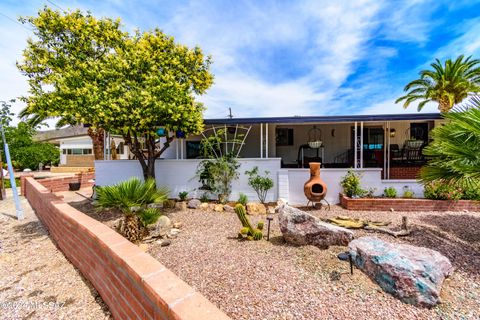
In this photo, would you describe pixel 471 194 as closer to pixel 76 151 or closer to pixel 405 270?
pixel 405 270

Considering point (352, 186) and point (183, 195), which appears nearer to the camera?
point (352, 186)

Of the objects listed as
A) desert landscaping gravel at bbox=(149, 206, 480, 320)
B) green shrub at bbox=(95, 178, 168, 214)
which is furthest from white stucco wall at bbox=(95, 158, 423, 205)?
green shrub at bbox=(95, 178, 168, 214)

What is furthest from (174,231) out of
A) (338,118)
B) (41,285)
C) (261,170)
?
(338,118)

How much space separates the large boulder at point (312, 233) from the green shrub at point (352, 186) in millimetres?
3712

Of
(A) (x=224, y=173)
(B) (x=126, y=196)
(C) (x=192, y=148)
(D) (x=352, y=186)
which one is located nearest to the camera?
(B) (x=126, y=196)

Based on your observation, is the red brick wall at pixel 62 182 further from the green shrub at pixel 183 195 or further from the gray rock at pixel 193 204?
the gray rock at pixel 193 204

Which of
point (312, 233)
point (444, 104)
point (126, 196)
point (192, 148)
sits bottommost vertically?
point (312, 233)

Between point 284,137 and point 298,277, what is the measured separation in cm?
906

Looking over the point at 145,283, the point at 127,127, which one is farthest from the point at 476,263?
the point at 127,127

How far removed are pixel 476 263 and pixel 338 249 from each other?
2087 millimetres

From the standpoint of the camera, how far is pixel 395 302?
2584 mm

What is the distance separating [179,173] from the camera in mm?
8766

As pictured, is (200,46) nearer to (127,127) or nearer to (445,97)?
(127,127)

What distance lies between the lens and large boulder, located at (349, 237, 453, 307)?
259 centimetres
